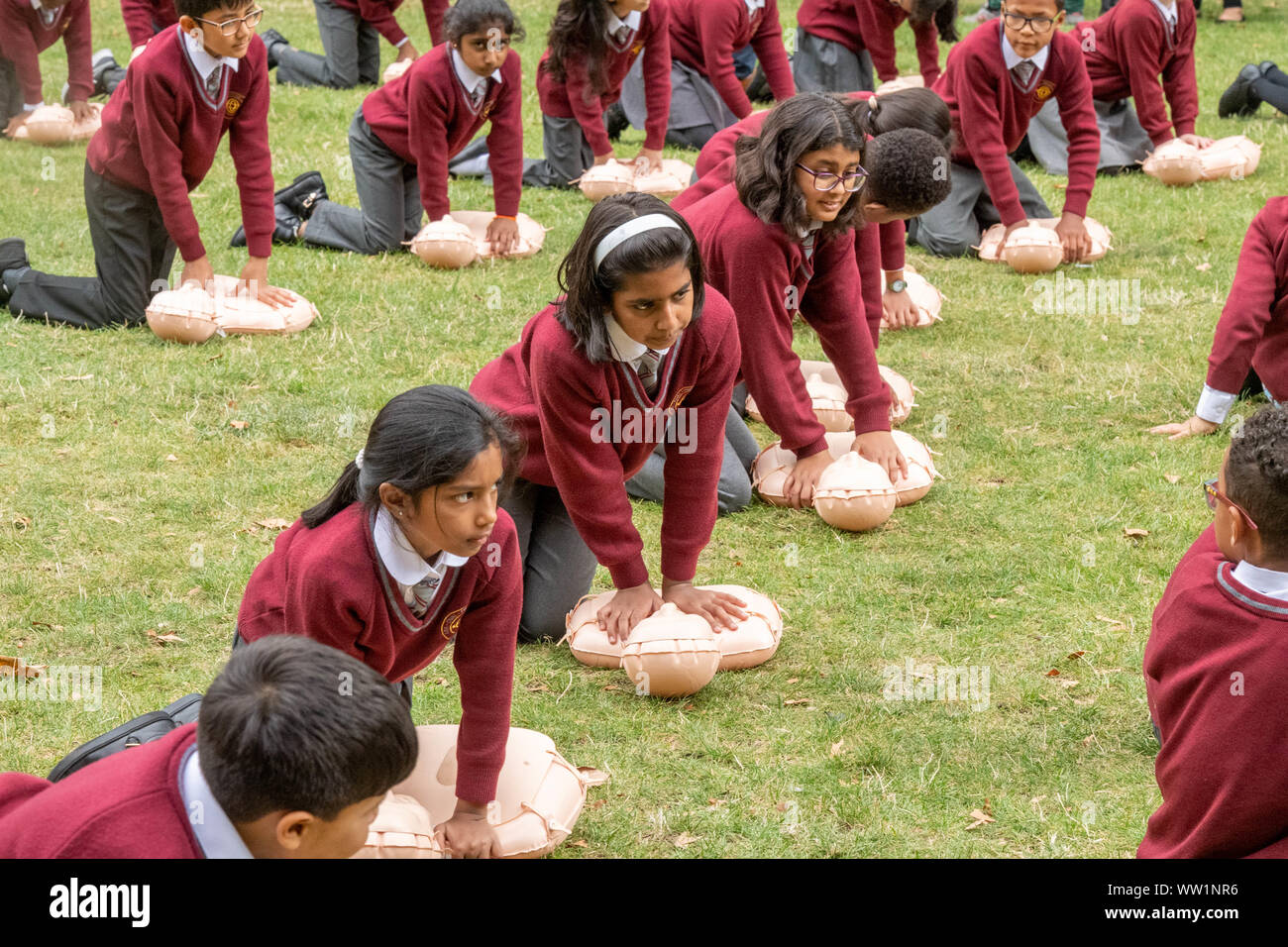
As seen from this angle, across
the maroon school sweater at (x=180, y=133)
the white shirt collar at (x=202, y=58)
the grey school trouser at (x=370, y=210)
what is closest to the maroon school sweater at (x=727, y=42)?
the grey school trouser at (x=370, y=210)

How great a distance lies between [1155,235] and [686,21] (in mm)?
3436

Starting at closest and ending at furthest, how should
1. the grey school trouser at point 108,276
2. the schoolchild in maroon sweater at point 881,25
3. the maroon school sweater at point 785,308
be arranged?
the maroon school sweater at point 785,308 → the grey school trouser at point 108,276 → the schoolchild in maroon sweater at point 881,25

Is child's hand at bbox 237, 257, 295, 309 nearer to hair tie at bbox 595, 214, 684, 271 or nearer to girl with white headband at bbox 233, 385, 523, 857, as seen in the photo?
hair tie at bbox 595, 214, 684, 271

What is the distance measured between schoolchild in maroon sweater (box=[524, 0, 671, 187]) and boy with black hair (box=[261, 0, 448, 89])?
2676 mm

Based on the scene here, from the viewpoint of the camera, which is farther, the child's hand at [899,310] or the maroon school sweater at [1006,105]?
the maroon school sweater at [1006,105]

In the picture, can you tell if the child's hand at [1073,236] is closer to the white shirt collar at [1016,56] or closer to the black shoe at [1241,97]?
the white shirt collar at [1016,56]

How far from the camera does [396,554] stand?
268cm

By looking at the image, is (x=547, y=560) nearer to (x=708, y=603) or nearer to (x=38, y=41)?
(x=708, y=603)

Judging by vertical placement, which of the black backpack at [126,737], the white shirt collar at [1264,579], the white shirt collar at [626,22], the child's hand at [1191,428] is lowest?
the black backpack at [126,737]

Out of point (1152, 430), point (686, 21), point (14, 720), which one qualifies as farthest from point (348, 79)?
point (14, 720)

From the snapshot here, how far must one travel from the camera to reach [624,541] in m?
3.74

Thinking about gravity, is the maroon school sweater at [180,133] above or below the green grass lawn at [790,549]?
above

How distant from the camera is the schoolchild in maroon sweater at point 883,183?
461cm
